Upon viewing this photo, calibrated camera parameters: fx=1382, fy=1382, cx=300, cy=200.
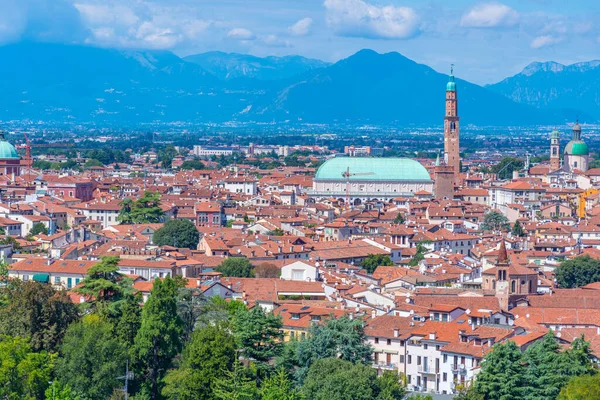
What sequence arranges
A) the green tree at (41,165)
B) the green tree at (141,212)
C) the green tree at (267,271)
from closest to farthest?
the green tree at (267,271) → the green tree at (141,212) → the green tree at (41,165)

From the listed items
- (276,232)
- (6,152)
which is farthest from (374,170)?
(276,232)

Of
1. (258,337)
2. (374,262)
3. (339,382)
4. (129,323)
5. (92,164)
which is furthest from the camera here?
(92,164)

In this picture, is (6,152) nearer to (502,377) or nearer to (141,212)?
(141,212)

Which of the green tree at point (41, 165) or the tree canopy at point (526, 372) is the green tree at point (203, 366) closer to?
the tree canopy at point (526, 372)

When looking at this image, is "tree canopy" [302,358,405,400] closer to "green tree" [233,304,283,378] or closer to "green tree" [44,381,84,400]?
"green tree" [233,304,283,378]

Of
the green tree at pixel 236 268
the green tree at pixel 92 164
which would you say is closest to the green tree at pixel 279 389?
the green tree at pixel 236 268

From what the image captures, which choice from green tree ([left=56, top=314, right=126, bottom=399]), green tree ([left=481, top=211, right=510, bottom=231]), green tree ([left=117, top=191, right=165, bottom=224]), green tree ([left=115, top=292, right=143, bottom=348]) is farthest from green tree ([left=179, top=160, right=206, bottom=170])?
green tree ([left=56, top=314, right=126, bottom=399])
